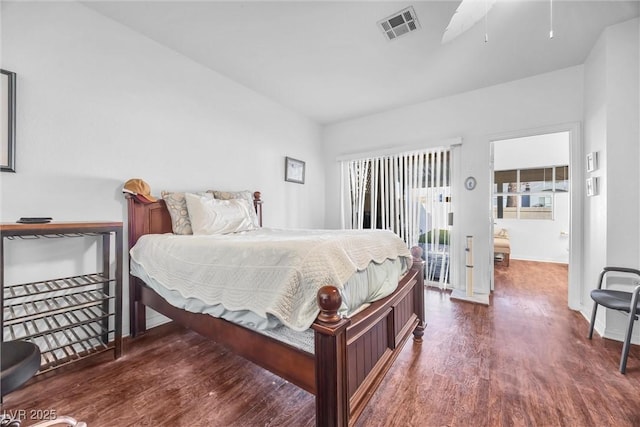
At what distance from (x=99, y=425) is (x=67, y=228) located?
1.10 meters

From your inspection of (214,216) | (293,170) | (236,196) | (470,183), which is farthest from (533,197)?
(214,216)

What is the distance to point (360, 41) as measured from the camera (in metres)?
2.37

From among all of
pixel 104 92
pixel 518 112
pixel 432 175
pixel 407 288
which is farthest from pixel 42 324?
pixel 518 112

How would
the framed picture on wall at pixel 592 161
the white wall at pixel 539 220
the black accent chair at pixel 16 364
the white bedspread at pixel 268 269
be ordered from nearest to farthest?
the black accent chair at pixel 16 364 → the white bedspread at pixel 268 269 → the framed picture on wall at pixel 592 161 → the white wall at pixel 539 220

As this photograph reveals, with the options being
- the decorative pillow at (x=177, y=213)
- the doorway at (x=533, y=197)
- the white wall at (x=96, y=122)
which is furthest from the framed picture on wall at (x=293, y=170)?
the doorway at (x=533, y=197)

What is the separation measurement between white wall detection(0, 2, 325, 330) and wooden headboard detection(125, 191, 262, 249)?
11cm

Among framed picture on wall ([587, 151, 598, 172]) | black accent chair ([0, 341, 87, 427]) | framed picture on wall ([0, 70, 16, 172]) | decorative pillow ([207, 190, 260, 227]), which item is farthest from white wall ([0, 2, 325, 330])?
framed picture on wall ([587, 151, 598, 172])

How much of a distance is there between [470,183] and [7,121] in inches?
170

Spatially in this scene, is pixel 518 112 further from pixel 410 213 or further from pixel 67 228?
pixel 67 228

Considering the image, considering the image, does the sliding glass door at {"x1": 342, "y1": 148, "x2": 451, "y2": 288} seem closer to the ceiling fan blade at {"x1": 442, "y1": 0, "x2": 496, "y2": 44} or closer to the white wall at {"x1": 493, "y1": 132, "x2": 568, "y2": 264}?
the ceiling fan blade at {"x1": 442, "y1": 0, "x2": 496, "y2": 44}

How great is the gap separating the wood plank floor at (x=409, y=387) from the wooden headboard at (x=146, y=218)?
0.90 metres

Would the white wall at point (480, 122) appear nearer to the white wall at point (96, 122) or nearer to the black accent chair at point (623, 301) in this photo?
the black accent chair at point (623, 301)

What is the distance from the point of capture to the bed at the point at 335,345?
1.03m

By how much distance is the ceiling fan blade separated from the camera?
191cm
